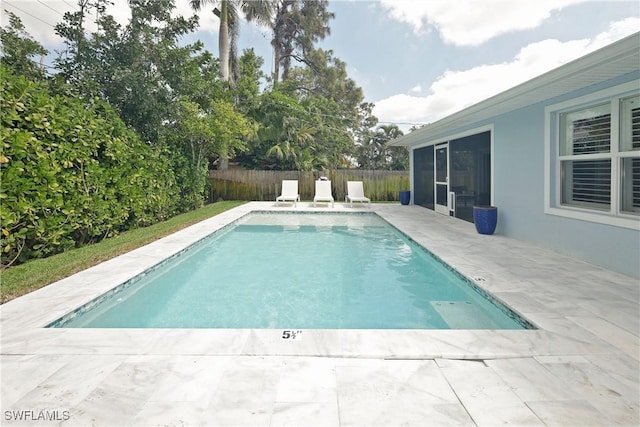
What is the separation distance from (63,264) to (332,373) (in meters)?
4.51

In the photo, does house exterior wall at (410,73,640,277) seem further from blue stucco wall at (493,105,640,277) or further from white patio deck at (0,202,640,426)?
white patio deck at (0,202,640,426)

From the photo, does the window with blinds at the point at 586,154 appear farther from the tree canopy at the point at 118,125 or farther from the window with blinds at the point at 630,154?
the tree canopy at the point at 118,125

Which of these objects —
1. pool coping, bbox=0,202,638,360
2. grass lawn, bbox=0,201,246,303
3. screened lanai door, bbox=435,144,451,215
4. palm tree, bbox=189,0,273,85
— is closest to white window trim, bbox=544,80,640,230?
pool coping, bbox=0,202,638,360

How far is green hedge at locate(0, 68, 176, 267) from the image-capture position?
4754 millimetres

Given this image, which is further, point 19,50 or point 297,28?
point 297,28

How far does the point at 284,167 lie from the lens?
1878 cm

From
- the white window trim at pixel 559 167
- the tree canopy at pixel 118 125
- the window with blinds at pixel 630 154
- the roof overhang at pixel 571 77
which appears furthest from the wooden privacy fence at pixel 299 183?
the window with blinds at pixel 630 154

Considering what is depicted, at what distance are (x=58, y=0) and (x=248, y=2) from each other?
10924 millimetres

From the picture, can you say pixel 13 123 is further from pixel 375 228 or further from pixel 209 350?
pixel 375 228

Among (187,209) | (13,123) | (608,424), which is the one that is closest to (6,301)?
(13,123)

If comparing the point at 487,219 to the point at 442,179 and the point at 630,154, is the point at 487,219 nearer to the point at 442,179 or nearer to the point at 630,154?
the point at 630,154

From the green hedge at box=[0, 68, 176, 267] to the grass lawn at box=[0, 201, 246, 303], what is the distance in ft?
0.97

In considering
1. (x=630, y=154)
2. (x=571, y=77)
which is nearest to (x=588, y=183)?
(x=630, y=154)

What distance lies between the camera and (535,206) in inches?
255
